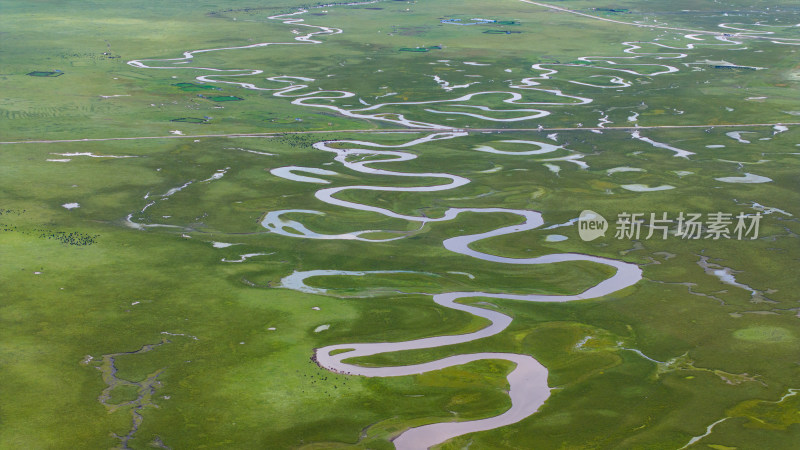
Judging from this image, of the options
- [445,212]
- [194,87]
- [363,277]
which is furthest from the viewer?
[194,87]

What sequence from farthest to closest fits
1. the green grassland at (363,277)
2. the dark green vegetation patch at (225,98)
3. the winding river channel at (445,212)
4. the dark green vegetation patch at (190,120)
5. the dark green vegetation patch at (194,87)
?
1. the dark green vegetation patch at (194,87)
2. the dark green vegetation patch at (225,98)
3. the dark green vegetation patch at (190,120)
4. the winding river channel at (445,212)
5. the green grassland at (363,277)

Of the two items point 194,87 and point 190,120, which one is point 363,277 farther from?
point 194,87

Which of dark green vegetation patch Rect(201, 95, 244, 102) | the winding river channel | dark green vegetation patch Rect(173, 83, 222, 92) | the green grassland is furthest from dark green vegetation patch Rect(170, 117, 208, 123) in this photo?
dark green vegetation patch Rect(173, 83, 222, 92)

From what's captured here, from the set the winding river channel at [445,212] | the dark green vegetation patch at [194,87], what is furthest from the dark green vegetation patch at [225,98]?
the winding river channel at [445,212]

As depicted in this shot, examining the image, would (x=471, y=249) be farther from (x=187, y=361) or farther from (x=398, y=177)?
(x=187, y=361)

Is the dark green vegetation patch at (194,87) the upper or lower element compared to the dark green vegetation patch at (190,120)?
upper

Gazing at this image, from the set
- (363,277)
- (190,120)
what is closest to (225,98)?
(190,120)

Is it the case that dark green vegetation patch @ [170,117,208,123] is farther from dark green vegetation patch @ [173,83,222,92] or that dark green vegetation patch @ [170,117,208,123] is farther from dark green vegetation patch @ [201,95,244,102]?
dark green vegetation patch @ [173,83,222,92]

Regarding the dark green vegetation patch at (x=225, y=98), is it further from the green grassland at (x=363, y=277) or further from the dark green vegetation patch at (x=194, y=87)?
the dark green vegetation patch at (x=194, y=87)
